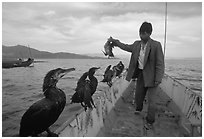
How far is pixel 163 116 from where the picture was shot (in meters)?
4.50

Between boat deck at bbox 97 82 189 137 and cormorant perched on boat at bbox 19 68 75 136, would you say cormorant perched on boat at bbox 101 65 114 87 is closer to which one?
boat deck at bbox 97 82 189 137

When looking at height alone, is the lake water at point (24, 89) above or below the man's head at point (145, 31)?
below

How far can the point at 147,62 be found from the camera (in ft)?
11.2

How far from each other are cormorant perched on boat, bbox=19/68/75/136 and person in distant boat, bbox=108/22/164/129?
1.47 m

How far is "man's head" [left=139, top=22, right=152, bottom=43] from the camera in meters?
3.30

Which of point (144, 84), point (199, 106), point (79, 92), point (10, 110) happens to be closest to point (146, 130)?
point (144, 84)

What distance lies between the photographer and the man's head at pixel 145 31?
330 cm

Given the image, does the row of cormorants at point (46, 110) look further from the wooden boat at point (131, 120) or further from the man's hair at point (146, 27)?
the man's hair at point (146, 27)

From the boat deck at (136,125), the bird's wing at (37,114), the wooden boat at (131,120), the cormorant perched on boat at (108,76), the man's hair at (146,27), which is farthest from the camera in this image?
the cormorant perched on boat at (108,76)

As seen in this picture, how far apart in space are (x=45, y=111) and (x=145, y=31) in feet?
6.71

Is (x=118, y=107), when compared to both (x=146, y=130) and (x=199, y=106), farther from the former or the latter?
(x=199, y=106)

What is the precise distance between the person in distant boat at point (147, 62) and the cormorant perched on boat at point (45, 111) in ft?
4.83

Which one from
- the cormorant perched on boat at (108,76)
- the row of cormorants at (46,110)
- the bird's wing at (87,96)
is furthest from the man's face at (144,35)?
the cormorant perched on boat at (108,76)

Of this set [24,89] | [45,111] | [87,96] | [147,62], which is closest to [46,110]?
[45,111]
